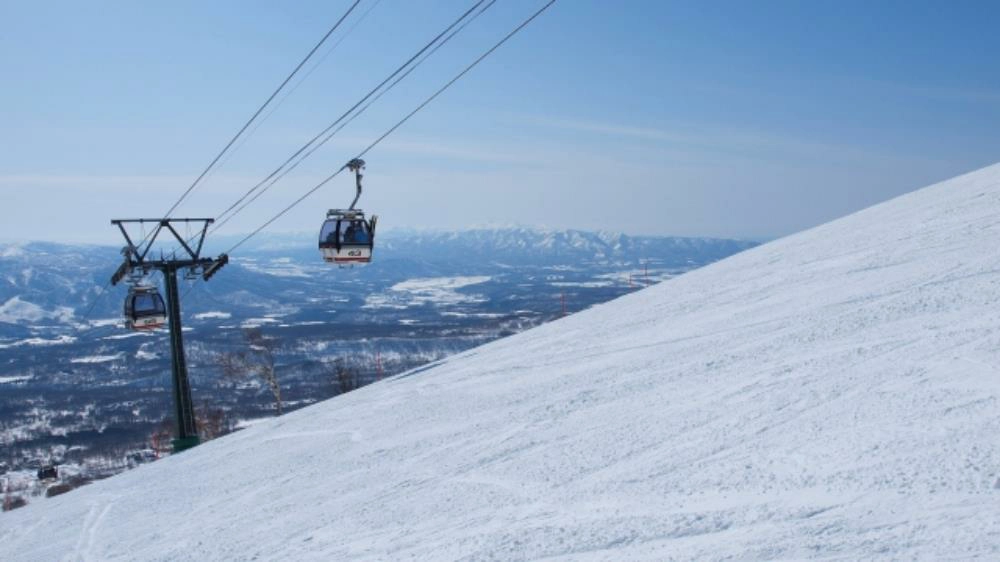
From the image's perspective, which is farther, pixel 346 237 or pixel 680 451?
pixel 346 237

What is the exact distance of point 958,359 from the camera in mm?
4086

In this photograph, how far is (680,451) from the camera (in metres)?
3.98

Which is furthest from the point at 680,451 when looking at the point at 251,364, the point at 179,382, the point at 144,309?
the point at 251,364

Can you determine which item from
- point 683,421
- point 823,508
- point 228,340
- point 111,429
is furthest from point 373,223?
point 228,340

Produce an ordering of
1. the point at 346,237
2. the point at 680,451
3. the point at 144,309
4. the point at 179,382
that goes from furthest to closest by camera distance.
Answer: the point at 144,309 → the point at 179,382 → the point at 346,237 → the point at 680,451

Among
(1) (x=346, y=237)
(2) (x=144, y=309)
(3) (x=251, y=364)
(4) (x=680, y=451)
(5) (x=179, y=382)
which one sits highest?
(1) (x=346, y=237)

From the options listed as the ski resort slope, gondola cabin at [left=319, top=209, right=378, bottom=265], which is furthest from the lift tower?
the ski resort slope

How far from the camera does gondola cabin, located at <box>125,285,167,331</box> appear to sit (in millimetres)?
18750

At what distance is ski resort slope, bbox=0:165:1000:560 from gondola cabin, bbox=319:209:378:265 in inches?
244

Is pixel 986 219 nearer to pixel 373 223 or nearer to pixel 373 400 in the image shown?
pixel 373 400

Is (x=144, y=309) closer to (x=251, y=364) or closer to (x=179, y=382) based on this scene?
(x=179, y=382)

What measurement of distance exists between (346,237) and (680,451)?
470 inches

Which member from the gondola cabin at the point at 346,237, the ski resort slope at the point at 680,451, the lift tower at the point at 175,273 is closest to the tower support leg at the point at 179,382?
the lift tower at the point at 175,273

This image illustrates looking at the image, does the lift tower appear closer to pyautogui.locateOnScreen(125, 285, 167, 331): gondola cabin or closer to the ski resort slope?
pyautogui.locateOnScreen(125, 285, 167, 331): gondola cabin
